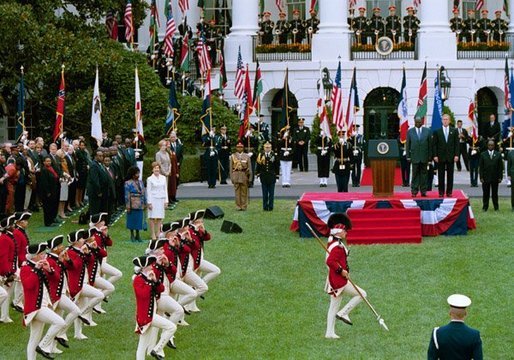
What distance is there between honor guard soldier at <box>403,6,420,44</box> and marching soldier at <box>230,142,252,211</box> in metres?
18.9

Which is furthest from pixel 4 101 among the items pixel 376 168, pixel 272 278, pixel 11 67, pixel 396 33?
pixel 272 278

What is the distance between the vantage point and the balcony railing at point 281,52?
4975 cm

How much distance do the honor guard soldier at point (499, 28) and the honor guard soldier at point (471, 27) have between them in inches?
27.0

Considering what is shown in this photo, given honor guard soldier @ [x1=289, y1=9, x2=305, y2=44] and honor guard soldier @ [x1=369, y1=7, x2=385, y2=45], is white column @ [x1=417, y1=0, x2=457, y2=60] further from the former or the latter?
honor guard soldier @ [x1=289, y1=9, x2=305, y2=44]

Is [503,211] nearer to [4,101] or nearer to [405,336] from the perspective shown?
[405,336]

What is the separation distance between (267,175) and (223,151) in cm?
848

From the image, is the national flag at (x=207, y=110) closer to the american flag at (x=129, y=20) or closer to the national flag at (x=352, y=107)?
the national flag at (x=352, y=107)

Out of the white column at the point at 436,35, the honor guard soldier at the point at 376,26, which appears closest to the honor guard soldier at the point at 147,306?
the white column at the point at 436,35

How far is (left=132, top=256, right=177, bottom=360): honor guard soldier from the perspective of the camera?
56.4 ft

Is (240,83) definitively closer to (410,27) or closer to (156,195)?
(410,27)

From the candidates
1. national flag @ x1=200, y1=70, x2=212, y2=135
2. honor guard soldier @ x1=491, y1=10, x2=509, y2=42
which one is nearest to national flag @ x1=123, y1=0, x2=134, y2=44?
national flag @ x1=200, y1=70, x2=212, y2=135

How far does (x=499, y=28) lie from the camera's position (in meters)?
50.2

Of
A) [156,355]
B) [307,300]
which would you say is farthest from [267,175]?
[156,355]

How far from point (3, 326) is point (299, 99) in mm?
29991
